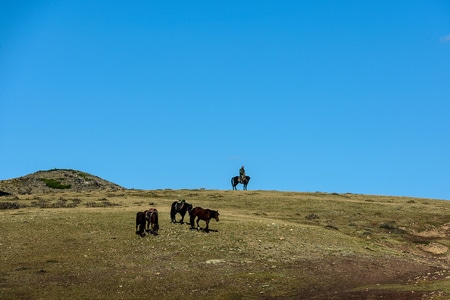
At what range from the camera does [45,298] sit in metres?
26.6

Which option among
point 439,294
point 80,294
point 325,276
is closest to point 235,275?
point 325,276

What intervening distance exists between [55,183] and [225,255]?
53.4 meters

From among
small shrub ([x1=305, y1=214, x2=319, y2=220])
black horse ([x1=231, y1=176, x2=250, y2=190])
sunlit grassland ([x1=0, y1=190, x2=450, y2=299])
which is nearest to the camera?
sunlit grassland ([x1=0, y1=190, x2=450, y2=299])

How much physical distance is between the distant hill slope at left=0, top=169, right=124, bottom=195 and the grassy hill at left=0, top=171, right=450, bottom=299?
1183 inches

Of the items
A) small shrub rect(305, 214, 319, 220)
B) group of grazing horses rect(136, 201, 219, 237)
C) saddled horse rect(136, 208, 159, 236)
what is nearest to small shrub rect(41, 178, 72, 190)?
small shrub rect(305, 214, 319, 220)

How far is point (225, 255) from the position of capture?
33344mm

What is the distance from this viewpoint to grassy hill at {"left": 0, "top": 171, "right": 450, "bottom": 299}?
27719mm

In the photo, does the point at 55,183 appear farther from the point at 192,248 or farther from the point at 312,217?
the point at 192,248

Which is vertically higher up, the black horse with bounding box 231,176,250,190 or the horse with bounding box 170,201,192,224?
the black horse with bounding box 231,176,250,190

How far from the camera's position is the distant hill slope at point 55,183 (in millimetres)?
78750

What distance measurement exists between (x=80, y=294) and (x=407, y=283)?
49.4 feet

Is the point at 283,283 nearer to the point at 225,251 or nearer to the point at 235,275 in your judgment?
the point at 235,275

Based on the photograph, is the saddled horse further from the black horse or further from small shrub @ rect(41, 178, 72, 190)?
small shrub @ rect(41, 178, 72, 190)

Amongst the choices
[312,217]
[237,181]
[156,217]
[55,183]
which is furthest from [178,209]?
[55,183]
